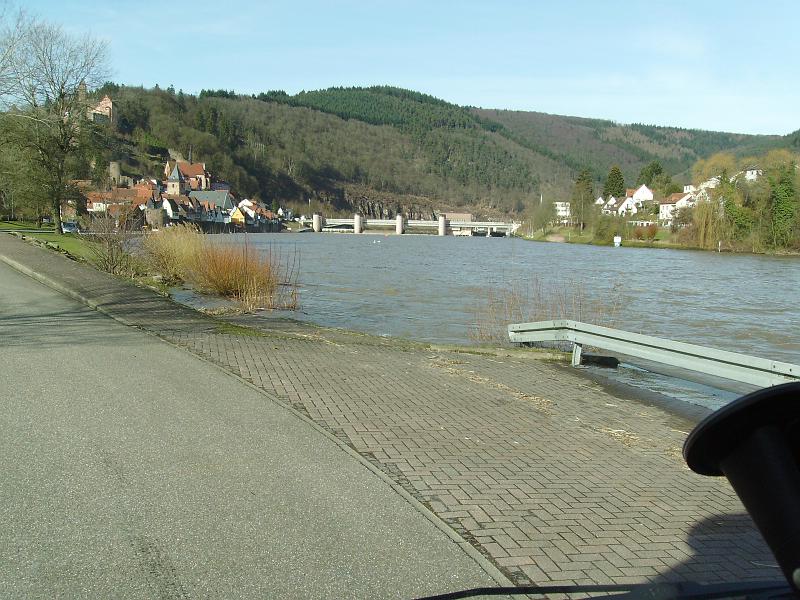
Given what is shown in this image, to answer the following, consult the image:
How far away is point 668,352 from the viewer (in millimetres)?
10211

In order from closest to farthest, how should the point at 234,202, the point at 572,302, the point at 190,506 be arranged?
the point at 190,506
the point at 572,302
the point at 234,202

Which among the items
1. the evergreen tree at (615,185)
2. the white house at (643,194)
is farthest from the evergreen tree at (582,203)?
the evergreen tree at (615,185)

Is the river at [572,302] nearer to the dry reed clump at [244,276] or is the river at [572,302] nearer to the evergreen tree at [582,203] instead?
the dry reed clump at [244,276]

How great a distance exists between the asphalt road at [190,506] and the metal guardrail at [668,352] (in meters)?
5.25

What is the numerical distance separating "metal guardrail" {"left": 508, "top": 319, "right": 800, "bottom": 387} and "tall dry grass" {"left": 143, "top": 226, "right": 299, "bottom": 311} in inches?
310

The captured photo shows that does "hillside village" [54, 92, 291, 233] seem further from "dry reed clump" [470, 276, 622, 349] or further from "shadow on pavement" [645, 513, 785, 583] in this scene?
"shadow on pavement" [645, 513, 785, 583]

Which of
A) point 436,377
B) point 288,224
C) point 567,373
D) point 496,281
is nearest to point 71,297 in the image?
point 436,377

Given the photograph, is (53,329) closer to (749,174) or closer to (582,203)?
(749,174)

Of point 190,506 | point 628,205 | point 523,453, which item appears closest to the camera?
point 190,506

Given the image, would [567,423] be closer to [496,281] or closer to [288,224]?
[496,281]

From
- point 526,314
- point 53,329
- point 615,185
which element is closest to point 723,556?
point 53,329

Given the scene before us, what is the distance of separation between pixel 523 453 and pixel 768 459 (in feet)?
15.7

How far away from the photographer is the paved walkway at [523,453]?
4.25 m

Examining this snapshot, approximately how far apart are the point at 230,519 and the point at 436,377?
546 centimetres
